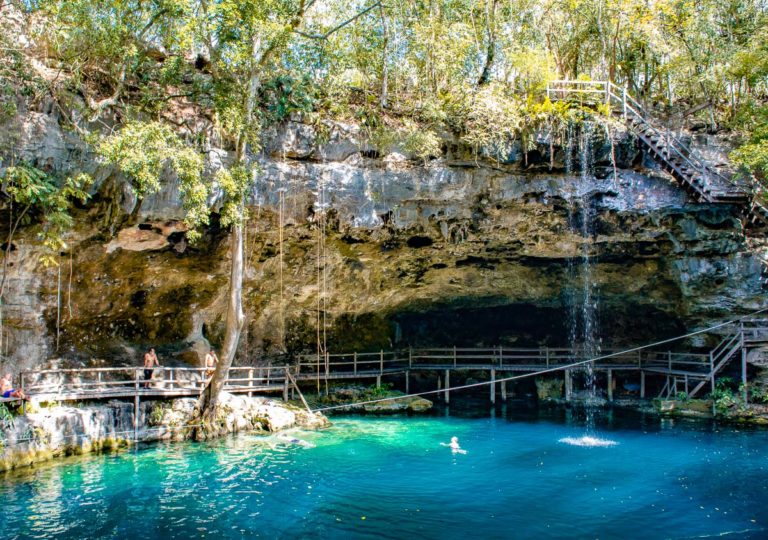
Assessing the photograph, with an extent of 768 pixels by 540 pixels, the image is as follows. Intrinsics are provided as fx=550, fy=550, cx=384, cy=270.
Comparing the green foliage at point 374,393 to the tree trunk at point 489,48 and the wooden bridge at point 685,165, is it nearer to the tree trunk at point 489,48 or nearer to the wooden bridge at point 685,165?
the tree trunk at point 489,48

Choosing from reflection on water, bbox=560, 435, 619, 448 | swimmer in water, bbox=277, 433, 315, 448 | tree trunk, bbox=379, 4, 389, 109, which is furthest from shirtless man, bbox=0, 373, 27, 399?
reflection on water, bbox=560, 435, 619, 448

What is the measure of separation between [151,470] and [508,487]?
25.6 ft

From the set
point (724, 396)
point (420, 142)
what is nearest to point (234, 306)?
point (420, 142)

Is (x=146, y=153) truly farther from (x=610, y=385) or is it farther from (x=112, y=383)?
(x=610, y=385)

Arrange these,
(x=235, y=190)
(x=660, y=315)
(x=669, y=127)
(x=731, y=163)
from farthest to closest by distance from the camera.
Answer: (x=660, y=315) → (x=669, y=127) → (x=731, y=163) → (x=235, y=190)

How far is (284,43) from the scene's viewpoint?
13.7 m

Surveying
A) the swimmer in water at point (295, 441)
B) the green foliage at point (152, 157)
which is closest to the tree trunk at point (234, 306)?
the green foliage at point (152, 157)

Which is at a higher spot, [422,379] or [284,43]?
[284,43]

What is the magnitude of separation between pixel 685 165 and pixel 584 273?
5341mm

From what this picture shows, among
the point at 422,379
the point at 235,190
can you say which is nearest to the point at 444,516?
the point at 235,190

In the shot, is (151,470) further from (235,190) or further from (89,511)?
(235,190)

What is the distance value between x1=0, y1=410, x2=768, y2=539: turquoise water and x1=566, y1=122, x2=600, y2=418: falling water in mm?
4924

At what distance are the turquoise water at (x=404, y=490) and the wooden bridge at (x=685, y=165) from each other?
22.9 feet

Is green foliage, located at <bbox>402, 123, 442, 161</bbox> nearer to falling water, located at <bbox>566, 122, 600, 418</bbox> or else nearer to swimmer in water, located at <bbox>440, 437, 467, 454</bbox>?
falling water, located at <bbox>566, 122, 600, 418</bbox>
